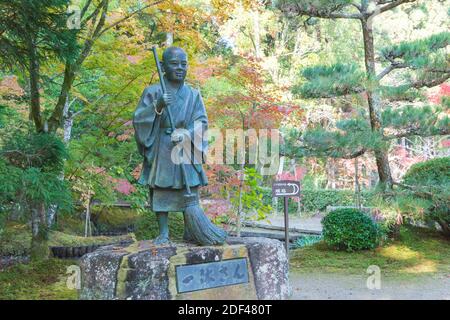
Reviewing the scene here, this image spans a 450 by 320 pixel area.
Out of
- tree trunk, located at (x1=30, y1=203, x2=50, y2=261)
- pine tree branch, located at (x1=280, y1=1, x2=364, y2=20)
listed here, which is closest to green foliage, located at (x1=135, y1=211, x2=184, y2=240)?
tree trunk, located at (x1=30, y1=203, x2=50, y2=261)

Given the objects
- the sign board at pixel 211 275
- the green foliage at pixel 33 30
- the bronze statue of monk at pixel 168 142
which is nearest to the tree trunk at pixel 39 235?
the green foliage at pixel 33 30

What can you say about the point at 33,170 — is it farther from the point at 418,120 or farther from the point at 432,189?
the point at 432,189

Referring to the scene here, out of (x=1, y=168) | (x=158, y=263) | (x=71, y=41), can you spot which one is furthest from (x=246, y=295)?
(x=71, y=41)

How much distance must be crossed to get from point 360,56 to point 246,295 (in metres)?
13.5

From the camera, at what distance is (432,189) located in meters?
7.22

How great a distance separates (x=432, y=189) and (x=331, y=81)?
8.44 feet

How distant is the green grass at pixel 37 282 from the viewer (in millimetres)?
5309

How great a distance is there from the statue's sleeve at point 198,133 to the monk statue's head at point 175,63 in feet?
1.09

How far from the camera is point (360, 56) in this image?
15.5 metres

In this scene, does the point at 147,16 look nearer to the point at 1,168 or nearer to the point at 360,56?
the point at 1,168

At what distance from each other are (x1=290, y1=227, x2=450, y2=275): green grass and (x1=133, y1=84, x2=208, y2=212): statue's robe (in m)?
3.94

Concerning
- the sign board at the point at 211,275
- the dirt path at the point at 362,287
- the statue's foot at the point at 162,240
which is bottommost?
the dirt path at the point at 362,287

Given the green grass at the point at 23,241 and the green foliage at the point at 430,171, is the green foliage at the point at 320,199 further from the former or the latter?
the green grass at the point at 23,241

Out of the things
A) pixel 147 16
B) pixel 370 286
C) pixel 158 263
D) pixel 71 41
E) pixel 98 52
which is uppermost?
pixel 147 16
